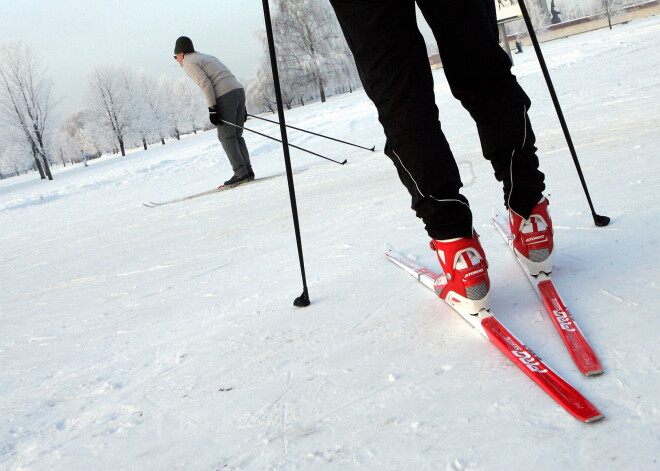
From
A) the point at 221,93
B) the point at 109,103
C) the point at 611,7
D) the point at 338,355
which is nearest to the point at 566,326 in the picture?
the point at 338,355

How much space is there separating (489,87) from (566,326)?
2.16ft

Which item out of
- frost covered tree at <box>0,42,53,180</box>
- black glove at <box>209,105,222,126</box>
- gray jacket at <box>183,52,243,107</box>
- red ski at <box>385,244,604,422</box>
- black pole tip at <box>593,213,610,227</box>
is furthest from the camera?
frost covered tree at <box>0,42,53,180</box>

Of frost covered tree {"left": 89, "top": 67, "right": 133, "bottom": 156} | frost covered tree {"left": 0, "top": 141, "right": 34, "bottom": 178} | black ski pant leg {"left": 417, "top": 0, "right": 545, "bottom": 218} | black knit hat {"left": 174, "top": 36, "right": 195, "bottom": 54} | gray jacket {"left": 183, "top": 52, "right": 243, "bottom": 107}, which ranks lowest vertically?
black ski pant leg {"left": 417, "top": 0, "right": 545, "bottom": 218}

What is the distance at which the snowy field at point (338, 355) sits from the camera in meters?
0.93

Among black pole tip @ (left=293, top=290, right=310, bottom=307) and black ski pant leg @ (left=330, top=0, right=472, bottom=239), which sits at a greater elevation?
black ski pant leg @ (left=330, top=0, right=472, bottom=239)

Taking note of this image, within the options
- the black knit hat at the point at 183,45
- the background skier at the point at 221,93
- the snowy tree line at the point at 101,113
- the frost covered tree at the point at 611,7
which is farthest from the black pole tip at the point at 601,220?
the frost covered tree at the point at 611,7

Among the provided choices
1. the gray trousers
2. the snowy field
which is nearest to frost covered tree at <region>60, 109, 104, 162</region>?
the gray trousers

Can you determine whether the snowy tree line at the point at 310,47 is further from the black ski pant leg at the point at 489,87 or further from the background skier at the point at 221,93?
the black ski pant leg at the point at 489,87

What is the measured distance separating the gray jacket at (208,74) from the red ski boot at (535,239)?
6032 mm

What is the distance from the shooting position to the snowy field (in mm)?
927

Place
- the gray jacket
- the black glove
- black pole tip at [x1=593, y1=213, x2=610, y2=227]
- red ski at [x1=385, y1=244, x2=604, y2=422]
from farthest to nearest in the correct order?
1. the gray jacket
2. the black glove
3. black pole tip at [x1=593, y1=213, x2=610, y2=227]
4. red ski at [x1=385, y1=244, x2=604, y2=422]

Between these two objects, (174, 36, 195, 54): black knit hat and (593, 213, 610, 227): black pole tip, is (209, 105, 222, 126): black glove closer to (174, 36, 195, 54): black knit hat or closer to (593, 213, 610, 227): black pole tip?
(174, 36, 195, 54): black knit hat

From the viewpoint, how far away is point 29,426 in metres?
1.29

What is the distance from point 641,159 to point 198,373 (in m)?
2.35
